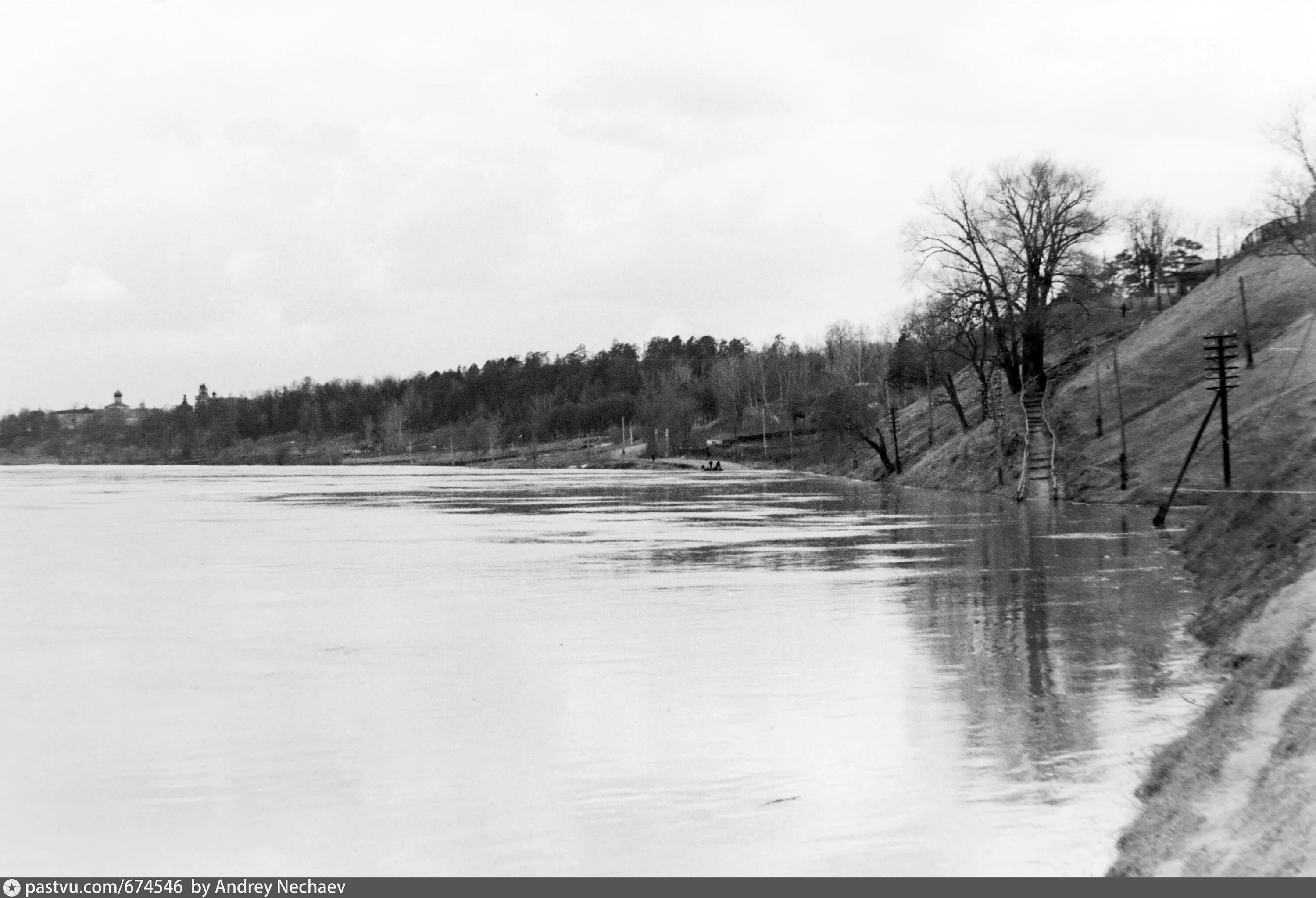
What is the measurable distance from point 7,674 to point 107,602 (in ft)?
29.7

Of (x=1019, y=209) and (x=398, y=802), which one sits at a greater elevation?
(x=1019, y=209)

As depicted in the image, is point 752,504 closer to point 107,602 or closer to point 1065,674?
point 107,602

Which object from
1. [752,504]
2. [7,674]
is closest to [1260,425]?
[752,504]

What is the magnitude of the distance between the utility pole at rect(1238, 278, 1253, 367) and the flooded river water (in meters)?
37.1

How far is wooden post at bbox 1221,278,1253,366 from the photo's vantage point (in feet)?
229

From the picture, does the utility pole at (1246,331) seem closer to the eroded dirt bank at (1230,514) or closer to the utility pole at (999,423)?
the eroded dirt bank at (1230,514)

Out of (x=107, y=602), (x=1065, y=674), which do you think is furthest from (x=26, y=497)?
(x=1065, y=674)

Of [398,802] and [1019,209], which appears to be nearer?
[398,802]

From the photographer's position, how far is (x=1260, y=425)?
58406 millimetres

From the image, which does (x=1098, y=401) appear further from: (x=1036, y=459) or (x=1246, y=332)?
(x=1246, y=332)

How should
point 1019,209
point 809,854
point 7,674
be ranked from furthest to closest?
point 1019,209 → point 7,674 → point 809,854

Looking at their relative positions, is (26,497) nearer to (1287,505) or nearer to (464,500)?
(464,500)

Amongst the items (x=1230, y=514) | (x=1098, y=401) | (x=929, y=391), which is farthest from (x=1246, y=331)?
(x=1230, y=514)
